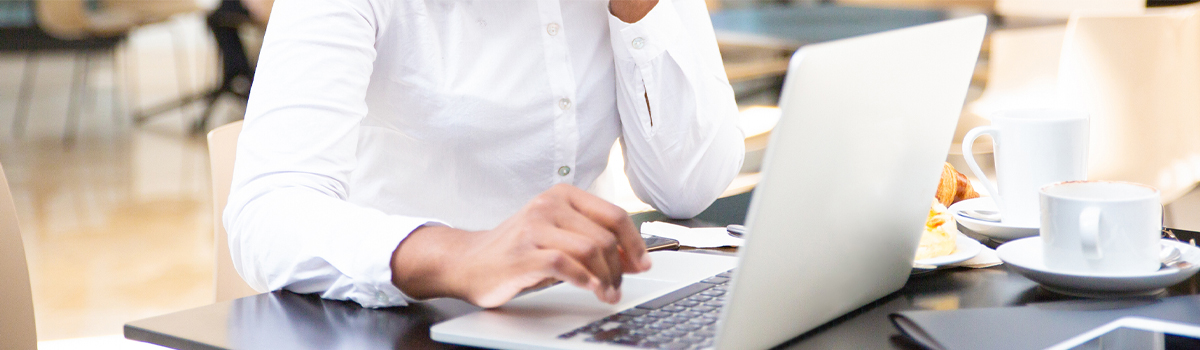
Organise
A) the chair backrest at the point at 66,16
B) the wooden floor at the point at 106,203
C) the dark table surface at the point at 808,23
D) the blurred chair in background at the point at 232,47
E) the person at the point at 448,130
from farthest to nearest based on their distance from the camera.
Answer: the chair backrest at the point at 66,16
the blurred chair in background at the point at 232,47
the dark table surface at the point at 808,23
the wooden floor at the point at 106,203
the person at the point at 448,130

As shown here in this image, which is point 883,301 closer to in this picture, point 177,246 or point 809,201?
point 809,201

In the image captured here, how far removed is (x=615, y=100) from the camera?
3.82 ft

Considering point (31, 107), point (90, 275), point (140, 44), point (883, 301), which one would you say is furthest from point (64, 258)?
point (140, 44)

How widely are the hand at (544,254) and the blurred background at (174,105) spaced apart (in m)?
0.61

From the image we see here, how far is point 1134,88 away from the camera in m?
1.98

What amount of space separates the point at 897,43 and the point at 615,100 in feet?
2.17

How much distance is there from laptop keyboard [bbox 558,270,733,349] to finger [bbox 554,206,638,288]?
0.03 meters

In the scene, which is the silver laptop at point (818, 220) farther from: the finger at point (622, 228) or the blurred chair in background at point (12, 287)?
the blurred chair in background at point (12, 287)

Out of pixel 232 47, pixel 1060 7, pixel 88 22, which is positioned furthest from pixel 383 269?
pixel 88 22

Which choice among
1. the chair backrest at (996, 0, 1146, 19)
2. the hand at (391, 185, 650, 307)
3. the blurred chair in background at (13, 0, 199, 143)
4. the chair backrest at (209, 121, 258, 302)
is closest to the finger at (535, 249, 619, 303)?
the hand at (391, 185, 650, 307)

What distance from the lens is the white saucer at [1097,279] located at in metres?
0.61

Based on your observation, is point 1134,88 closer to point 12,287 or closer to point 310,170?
point 310,170

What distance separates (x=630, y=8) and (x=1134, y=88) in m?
1.37

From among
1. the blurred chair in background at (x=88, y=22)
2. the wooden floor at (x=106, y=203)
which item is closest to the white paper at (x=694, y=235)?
the wooden floor at (x=106, y=203)
